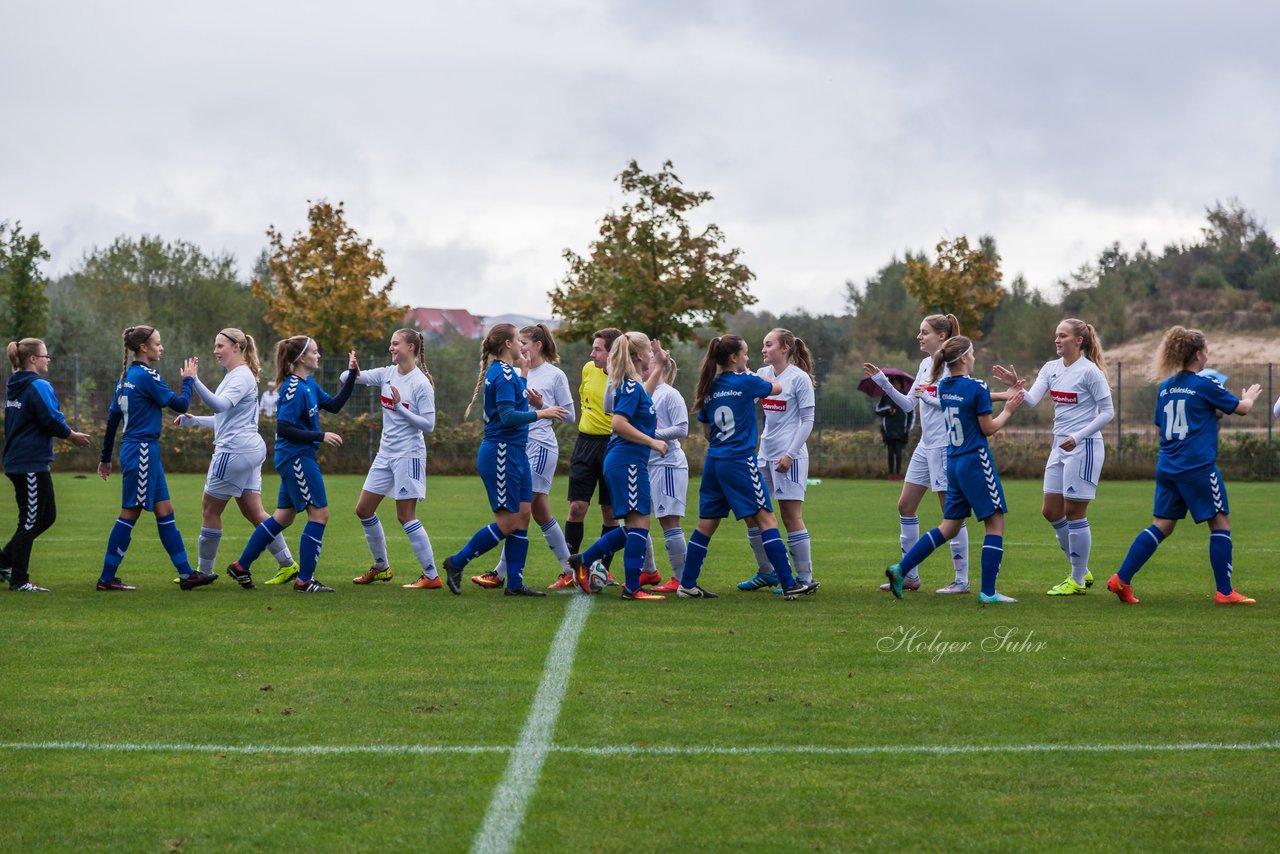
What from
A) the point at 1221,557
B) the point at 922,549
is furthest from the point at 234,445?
the point at 1221,557

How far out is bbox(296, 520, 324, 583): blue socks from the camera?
9891 mm

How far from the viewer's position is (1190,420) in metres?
9.35

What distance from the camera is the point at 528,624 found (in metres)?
8.50

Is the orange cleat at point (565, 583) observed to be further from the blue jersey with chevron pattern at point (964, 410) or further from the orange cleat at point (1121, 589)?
the orange cleat at point (1121, 589)

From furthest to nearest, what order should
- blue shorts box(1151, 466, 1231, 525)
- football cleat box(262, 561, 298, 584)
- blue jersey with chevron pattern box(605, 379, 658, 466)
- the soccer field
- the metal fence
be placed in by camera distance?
the metal fence
football cleat box(262, 561, 298, 584)
blue jersey with chevron pattern box(605, 379, 658, 466)
blue shorts box(1151, 466, 1231, 525)
the soccer field

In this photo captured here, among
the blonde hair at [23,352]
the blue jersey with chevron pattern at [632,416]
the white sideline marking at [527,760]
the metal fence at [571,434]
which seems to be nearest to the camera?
the white sideline marking at [527,760]

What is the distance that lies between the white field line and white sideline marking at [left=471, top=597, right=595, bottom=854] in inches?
5.8

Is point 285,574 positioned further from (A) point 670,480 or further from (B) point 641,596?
(A) point 670,480

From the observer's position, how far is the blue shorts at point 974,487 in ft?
30.6

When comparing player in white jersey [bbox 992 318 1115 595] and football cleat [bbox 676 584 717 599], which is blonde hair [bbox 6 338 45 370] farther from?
player in white jersey [bbox 992 318 1115 595]

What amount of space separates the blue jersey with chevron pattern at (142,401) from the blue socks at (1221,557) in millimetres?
7488

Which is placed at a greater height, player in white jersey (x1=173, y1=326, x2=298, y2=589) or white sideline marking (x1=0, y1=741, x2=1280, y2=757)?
player in white jersey (x1=173, y1=326, x2=298, y2=589)

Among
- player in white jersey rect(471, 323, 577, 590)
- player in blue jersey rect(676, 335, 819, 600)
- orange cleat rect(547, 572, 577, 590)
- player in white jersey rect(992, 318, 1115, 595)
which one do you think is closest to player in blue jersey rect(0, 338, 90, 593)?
player in white jersey rect(471, 323, 577, 590)

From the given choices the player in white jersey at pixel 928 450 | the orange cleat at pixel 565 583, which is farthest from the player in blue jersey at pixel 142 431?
the player in white jersey at pixel 928 450
